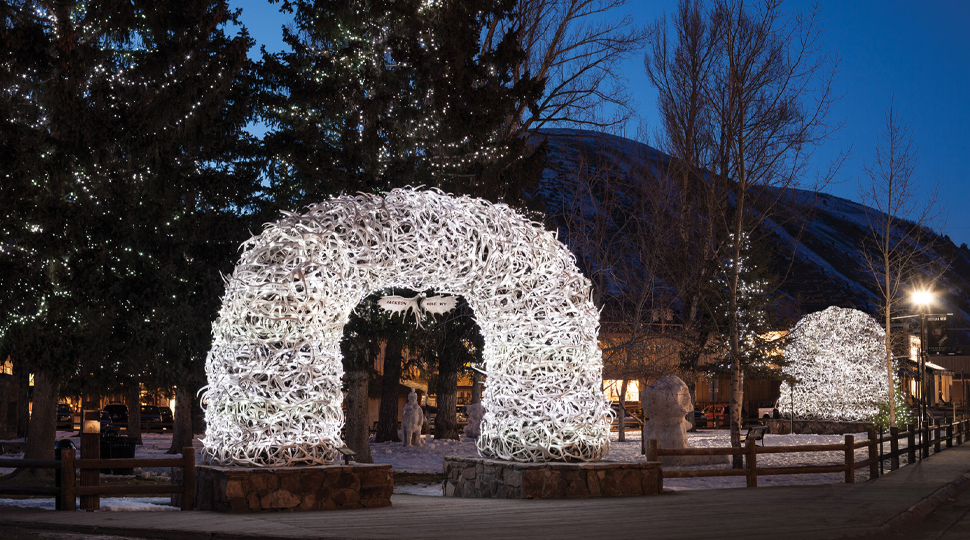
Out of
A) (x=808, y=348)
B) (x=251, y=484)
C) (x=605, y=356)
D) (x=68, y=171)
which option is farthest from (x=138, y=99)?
(x=808, y=348)

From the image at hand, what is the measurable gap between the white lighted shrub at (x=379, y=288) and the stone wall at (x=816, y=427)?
18408 millimetres

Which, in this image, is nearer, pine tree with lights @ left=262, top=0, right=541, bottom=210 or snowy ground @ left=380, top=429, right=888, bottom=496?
snowy ground @ left=380, top=429, right=888, bottom=496

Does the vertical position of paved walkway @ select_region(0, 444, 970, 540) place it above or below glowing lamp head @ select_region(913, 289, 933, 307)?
below

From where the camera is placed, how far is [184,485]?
10.1 m

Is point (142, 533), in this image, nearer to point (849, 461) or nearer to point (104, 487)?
point (104, 487)

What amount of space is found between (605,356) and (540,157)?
5875 mm

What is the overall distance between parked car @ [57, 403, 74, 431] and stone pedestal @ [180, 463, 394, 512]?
28306mm

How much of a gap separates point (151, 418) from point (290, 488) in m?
30.9

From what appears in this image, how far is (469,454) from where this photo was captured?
2059cm

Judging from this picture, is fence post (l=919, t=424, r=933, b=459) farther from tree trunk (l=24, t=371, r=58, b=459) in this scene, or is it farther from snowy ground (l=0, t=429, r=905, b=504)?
tree trunk (l=24, t=371, r=58, b=459)

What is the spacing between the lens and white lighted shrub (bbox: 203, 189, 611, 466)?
999 centimetres

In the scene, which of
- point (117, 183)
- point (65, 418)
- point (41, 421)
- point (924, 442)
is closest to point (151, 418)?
point (65, 418)

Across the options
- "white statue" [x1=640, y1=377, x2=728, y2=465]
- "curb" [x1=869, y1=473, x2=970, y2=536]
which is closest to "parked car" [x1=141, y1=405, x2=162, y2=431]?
"white statue" [x1=640, y1=377, x2=728, y2=465]

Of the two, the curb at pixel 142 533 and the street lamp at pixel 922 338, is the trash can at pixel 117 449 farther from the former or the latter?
the street lamp at pixel 922 338
